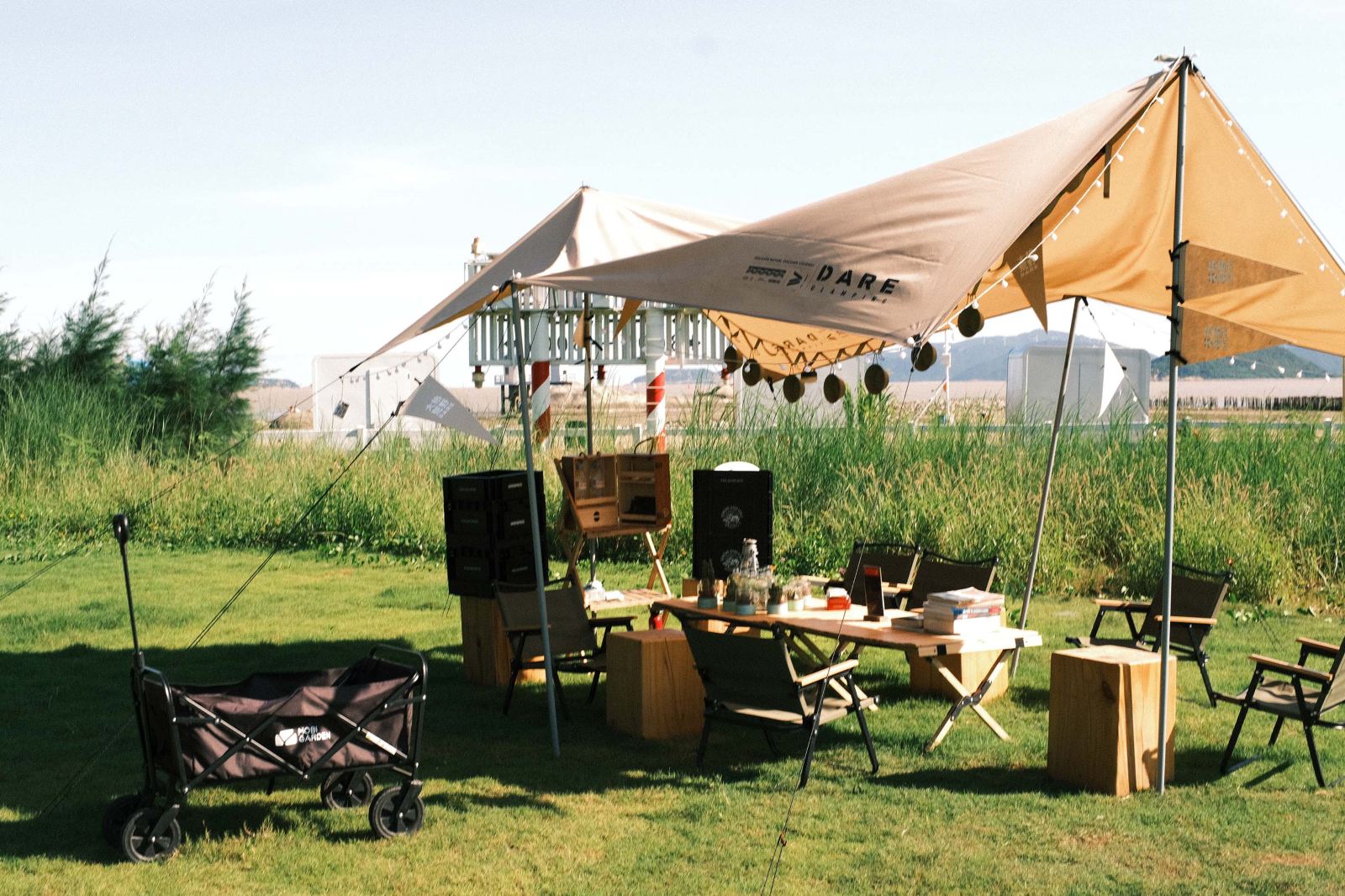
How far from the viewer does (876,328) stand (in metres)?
5.57

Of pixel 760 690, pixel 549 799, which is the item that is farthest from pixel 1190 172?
pixel 549 799

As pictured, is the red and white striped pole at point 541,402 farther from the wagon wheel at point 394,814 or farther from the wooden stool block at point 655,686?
the wagon wheel at point 394,814

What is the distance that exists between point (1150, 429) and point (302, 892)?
433 inches

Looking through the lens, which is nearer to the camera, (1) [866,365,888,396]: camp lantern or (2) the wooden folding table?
(2) the wooden folding table

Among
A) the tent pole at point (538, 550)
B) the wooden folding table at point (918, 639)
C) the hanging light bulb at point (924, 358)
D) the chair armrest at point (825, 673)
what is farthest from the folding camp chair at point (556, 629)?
the hanging light bulb at point (924, 358)

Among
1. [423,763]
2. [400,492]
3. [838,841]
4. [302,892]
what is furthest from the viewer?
[400,492]

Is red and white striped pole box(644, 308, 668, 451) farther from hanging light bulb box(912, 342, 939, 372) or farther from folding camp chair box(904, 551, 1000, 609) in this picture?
hanging light bulb box(912, 342, 939, 372)

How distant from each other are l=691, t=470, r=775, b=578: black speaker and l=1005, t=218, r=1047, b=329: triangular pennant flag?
100 inches

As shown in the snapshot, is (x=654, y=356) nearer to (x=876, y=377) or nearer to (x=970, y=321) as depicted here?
(x=970, y=321)

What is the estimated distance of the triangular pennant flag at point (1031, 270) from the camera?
6.72m

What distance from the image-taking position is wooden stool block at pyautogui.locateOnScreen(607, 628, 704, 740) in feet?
23.2

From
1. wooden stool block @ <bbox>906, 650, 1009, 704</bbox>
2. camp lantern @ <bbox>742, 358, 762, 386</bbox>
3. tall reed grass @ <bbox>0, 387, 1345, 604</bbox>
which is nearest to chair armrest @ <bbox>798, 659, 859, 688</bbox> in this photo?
wooden stool block @ <bbox>906, 650, 1009, 704</bbox>

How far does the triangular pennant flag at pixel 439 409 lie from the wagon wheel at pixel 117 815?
235cm

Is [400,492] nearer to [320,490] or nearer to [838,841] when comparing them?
[320,490]
